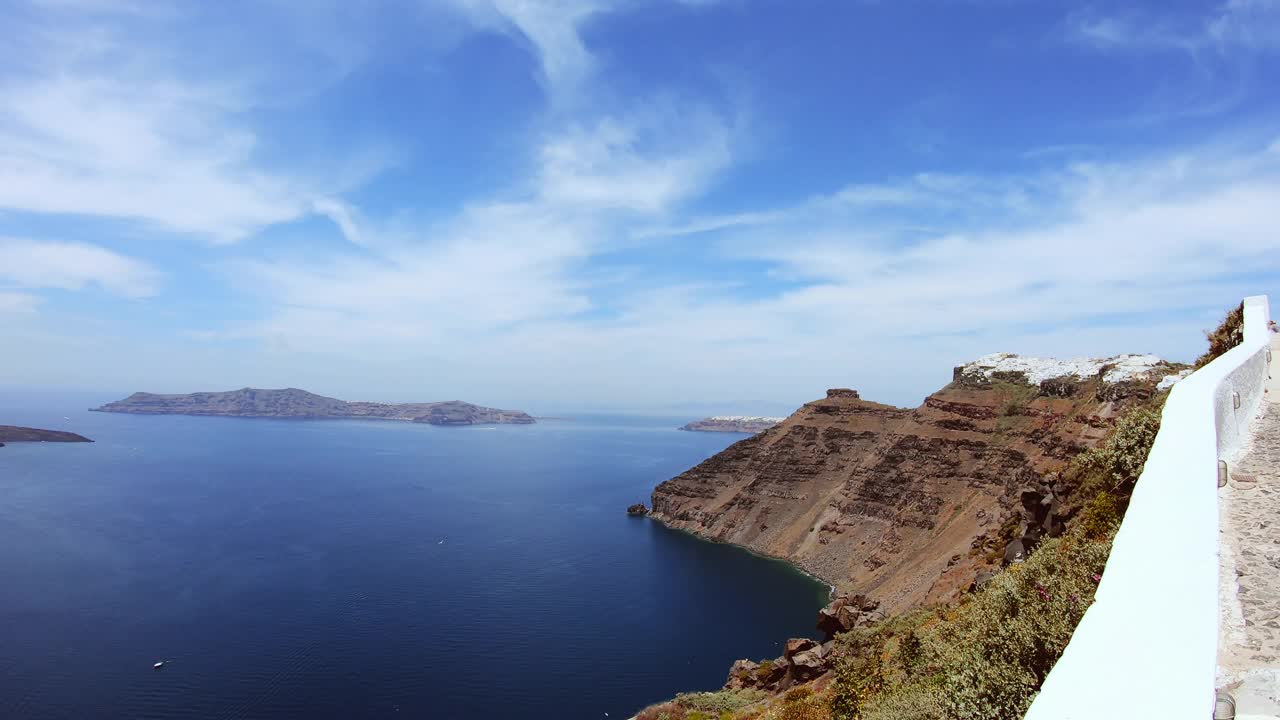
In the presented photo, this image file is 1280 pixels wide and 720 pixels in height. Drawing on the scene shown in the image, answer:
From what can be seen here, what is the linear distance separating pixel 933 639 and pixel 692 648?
58176 millimetres

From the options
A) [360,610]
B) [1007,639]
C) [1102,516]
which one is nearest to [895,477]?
[360,610]

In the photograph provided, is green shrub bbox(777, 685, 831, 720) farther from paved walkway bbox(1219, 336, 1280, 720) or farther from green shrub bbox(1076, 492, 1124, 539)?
paved walkway bbox(1219, 336, 1280, 720)

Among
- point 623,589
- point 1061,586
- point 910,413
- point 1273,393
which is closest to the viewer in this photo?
point 1061,586

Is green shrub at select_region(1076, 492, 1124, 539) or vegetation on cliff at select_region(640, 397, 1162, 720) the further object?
green shrub at select_region(1076, 492, 1124, 539)

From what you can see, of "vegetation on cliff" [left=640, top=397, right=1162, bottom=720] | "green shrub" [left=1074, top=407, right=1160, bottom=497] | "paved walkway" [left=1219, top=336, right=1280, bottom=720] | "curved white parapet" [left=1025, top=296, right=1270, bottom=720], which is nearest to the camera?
"curved white parapet" [left=1025, top=296, right=1270, bottom=720]

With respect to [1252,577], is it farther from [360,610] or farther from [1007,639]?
[360,610]

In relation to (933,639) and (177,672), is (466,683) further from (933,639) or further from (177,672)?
(933,639)

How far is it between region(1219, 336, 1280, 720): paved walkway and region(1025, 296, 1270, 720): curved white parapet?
1.70 meters

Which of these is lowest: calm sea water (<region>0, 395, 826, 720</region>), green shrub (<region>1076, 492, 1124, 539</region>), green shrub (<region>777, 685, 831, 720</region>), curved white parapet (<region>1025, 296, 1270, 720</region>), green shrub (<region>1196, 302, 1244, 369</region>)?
calm sea water (<region>0, 395, 826, 720</region>)

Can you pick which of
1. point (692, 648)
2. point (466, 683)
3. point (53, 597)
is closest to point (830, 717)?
point (466, 683)

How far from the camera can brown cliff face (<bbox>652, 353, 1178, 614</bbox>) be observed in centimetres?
7075

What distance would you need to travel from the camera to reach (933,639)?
16.9m

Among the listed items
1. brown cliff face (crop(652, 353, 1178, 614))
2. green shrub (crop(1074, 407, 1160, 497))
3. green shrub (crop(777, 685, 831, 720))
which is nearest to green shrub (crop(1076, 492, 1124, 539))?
green shrub (crop(1074, 407, 1160, 497))

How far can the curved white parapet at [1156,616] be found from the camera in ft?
14.0
